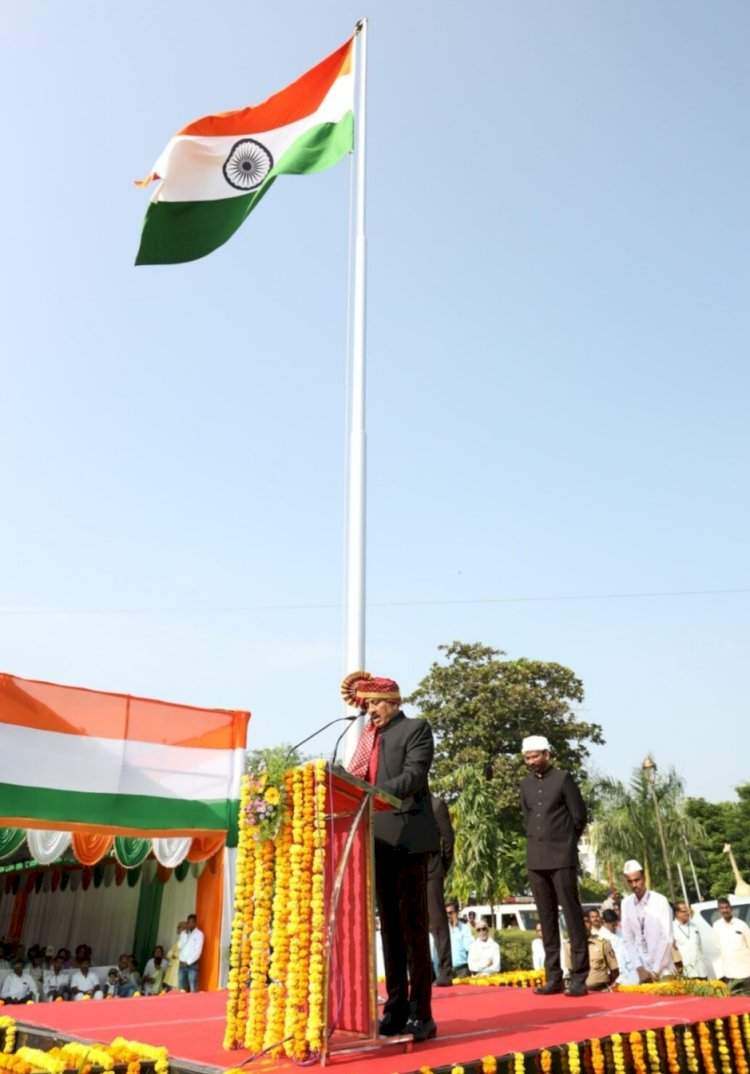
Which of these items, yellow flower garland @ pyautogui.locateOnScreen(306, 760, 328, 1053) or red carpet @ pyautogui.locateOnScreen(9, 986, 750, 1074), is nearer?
yellow flower garland @ pyautogui.locateOnScreen(306, 760, 328, 1053)

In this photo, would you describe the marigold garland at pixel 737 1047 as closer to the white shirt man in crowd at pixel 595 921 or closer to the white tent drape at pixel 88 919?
the white shirt man in crowd at pixel 595 921

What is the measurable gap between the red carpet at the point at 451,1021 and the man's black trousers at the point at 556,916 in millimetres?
183

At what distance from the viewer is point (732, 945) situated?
355 inches

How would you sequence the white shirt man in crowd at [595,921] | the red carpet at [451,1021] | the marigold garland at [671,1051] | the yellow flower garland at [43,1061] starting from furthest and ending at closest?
the white shirt man in crowd at [595,921]
the marigold garland at [671,1051]
the red carpet at [451,1021]
the yellow flower garland at [43,1061]

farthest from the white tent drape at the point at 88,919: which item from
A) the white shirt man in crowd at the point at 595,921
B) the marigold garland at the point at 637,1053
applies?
the marigold garland at the point at 637,1053

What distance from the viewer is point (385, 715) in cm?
437

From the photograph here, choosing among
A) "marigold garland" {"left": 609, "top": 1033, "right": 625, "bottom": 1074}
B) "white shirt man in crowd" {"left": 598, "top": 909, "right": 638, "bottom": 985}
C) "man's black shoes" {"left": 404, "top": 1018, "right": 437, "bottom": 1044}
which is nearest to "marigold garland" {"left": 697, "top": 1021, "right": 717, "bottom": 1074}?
"marigold garland" {"left": 609, "top": 1033, "right": 625, "bottom": 1074}

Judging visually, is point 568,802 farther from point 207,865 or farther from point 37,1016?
point 207,865

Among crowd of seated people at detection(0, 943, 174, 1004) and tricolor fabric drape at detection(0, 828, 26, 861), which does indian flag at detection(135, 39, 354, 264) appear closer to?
tricolor fabric drape at detection(0, 828, 26, 861)

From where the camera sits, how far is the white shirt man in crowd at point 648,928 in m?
8.26

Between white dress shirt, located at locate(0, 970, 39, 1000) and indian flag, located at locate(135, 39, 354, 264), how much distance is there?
10324 mm

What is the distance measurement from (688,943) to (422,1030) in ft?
22.8

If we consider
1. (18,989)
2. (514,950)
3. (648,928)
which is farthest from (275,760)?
(514,950)

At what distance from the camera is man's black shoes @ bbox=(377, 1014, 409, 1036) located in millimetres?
4105
